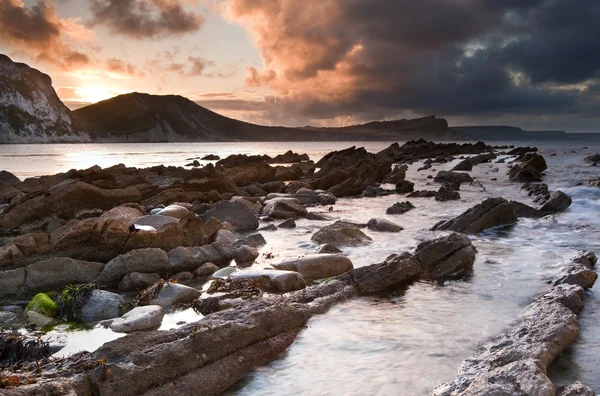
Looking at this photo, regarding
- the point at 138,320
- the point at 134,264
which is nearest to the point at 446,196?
the point at 134,264

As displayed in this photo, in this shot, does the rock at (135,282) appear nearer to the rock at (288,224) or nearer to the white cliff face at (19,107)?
the rock at (288,224)

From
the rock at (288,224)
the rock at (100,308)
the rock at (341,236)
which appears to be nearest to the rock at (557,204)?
the rock at (341,236)

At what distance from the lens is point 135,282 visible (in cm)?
1037

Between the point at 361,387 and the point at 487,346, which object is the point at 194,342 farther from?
the point at 487,346

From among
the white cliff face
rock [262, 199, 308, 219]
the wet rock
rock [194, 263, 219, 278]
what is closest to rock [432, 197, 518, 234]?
rock [262, 199, 308, 219]

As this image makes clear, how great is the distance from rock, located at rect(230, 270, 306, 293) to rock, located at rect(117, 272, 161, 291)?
1.76 meters

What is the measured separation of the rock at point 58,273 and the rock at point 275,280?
3.07m

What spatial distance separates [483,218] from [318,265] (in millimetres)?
8370

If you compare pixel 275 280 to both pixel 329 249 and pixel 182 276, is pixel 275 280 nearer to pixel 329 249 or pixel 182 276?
pixel 182 276

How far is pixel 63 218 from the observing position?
16828 mm

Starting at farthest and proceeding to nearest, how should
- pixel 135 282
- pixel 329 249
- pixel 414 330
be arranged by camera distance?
pixel 329 249
pixel 135 282
pixel 414 330

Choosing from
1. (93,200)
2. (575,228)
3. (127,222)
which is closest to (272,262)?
(127,222)

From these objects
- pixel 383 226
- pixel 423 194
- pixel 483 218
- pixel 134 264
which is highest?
pixel 134 264

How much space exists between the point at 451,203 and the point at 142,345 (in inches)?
845
